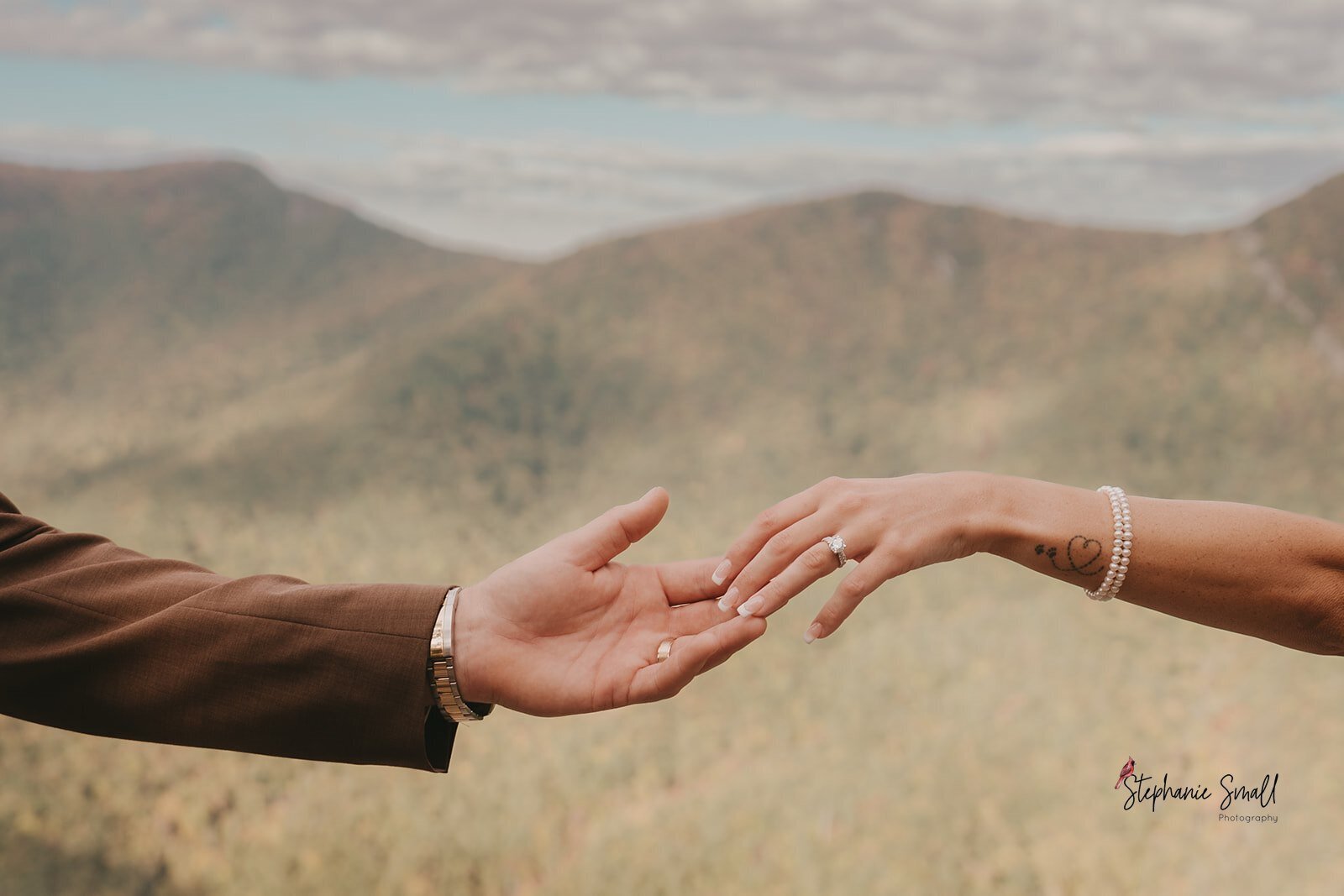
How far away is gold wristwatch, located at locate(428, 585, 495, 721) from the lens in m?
1.61

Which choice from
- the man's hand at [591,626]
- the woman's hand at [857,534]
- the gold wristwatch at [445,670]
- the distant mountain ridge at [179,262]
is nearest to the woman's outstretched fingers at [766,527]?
the woman's hand at [857,534]

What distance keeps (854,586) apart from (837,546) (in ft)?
0.33

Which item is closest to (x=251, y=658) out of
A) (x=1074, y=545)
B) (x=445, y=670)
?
(x=445, y=670)

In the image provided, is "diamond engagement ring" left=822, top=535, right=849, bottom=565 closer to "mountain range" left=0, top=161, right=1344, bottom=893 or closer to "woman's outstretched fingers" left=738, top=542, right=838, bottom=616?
"woman's outstretched fingers" left=738, top=542, right=838, bottom=616

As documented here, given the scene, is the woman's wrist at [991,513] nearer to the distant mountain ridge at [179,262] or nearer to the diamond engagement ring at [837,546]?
the diamond engagement ring at [837,546]

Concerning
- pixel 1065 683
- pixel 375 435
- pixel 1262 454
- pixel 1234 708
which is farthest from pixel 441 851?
pixel 1262 454

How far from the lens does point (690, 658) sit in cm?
166

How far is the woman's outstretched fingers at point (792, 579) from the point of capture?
180cm

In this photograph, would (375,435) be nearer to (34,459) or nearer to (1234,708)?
(34,459)

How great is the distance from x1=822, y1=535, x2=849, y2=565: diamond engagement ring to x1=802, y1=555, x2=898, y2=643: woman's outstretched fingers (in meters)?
0.06

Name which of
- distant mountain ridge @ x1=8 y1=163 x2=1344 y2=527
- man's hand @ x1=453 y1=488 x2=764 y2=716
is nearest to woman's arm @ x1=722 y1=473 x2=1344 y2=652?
man's hand @ x1=453 y1=488 x2=764 y2=716

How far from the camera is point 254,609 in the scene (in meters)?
1.58

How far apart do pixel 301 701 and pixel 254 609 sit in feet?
0.58

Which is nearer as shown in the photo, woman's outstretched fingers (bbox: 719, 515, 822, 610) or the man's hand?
the man's hand
